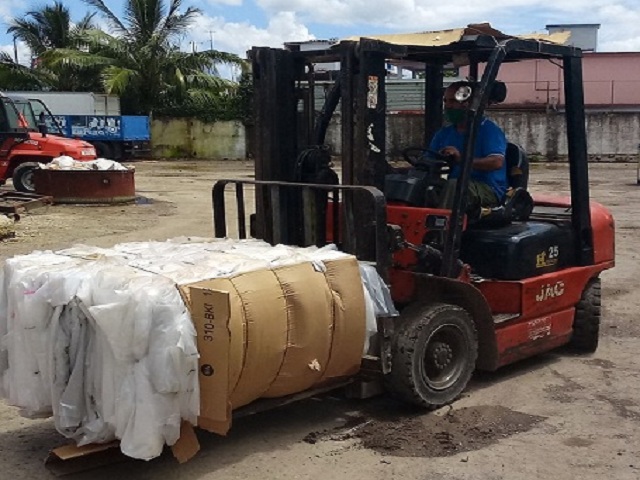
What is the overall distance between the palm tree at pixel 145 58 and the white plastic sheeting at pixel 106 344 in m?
32.8

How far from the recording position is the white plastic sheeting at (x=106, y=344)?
408 centimetres

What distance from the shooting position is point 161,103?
38062 millimetres

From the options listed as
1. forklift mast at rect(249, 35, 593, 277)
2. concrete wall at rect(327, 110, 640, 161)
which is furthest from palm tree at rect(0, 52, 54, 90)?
forklift mast at rect(249, 35, 593, 277)

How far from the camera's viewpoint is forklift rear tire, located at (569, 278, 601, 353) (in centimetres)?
691

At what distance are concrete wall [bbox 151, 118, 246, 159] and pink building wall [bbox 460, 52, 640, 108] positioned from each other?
12.3 metres

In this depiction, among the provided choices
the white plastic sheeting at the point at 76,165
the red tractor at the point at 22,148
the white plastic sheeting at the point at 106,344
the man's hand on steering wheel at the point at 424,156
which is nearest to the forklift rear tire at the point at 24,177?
the red tractor at the point at 22,148

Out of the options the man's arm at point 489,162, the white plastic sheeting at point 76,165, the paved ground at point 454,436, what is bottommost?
the paved ground at point 454,436

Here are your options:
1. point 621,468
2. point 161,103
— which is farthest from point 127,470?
point 161,103

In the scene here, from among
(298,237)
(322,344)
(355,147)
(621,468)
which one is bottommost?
(621,468)

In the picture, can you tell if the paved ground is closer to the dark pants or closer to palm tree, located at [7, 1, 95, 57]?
the dark pants

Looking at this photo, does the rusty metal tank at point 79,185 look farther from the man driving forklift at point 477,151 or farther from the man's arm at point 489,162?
the man's arm at point 489,162

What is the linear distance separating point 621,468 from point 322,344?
1747mm

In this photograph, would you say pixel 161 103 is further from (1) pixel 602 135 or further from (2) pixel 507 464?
(2) pixel 507 464

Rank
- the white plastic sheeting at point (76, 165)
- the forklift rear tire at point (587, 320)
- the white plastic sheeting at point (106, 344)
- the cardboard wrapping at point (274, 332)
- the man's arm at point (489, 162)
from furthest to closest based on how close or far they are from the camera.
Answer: the white plastic sheeting at point (76, 165), the forklift rear tire at point (587, 320), the man's arm at point (489, 162), the cardboard wrapping at point (274, 332), the white plastic sheeting at point (106, 344)
